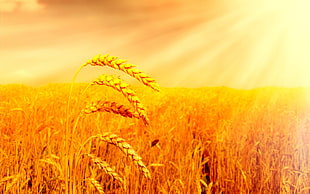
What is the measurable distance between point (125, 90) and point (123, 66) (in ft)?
0.28

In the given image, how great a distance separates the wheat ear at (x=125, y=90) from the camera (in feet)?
2.97

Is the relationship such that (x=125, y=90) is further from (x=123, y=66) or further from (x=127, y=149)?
(x=127, y=149)

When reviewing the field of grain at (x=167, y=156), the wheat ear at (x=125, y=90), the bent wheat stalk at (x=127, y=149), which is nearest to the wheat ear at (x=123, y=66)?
the wheat ear at (x=125, y=90)

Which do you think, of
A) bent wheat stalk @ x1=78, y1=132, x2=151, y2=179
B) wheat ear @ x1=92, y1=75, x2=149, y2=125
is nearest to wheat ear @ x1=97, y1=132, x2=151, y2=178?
bent wheat stalk @ x1=78, y1=132, x2=151, y2=179

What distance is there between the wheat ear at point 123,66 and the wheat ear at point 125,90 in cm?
5

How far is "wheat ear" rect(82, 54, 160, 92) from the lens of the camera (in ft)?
2.97

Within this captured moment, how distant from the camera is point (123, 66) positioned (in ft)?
3.22

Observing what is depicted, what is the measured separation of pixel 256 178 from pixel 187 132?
4.23 feet

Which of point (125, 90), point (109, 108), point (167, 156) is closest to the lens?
point (125, 90)

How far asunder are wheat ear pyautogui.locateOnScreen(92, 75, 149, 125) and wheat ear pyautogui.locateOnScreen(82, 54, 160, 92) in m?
0.05

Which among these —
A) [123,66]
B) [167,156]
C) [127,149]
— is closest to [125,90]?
[123,66]

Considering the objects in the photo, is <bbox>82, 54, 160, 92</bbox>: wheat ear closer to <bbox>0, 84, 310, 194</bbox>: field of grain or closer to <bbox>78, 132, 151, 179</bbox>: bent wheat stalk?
<bbox>78, 132, 151, 179</bbox>: bent wheat stalk

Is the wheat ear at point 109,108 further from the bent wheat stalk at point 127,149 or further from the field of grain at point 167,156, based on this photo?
the field of grain at point 167,156

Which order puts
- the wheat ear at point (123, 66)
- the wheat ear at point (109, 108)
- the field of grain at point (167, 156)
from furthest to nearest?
the field of grain at point (167, 156) → the wheat ear at point (109, 108) → the wheat ear at point (123, 66)
